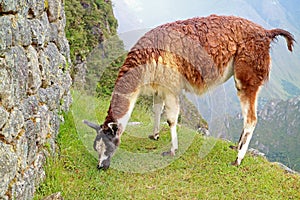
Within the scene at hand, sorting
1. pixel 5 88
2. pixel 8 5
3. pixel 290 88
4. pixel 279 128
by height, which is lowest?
pixel 290 88

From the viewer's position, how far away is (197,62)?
663 cm

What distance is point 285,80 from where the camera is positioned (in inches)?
7288

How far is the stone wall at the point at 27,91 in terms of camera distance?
3314 millimetres

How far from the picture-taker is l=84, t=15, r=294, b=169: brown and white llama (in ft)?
20.6

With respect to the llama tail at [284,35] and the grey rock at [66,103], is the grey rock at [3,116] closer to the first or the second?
the grey rock at [66,103]

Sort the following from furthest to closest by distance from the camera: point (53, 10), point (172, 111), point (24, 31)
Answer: point (172, 111)
point (53, 10)
point (24, 31)

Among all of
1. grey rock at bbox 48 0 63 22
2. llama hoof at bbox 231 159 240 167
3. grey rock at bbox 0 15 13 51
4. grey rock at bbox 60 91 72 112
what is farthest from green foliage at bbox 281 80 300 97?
grey rock at bbox 0 15 13 51

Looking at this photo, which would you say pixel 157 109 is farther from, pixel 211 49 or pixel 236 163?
pixel 236 163

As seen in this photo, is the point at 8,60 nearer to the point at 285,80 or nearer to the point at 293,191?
the point at 293,191

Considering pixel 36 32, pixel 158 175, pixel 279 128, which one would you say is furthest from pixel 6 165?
pixel 279 128

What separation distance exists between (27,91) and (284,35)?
4.91 meters

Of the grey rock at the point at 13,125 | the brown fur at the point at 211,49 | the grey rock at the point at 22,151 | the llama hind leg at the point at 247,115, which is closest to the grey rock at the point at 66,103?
the brown fur at the point at 211,49

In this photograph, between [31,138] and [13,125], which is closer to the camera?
[13,125]

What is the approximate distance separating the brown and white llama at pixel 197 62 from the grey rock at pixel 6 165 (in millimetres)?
2718
